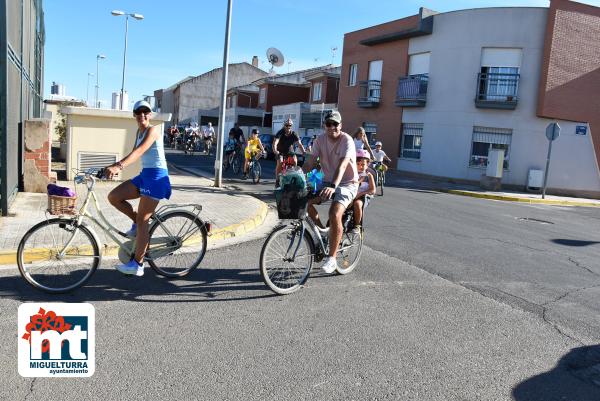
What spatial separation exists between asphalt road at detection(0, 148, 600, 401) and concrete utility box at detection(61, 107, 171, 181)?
21.3 feet

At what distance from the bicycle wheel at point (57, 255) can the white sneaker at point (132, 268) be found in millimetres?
256

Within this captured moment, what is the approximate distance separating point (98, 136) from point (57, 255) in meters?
8.07

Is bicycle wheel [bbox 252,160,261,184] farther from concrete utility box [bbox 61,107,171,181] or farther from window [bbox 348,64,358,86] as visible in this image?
window [bbox 348,64,358,86]

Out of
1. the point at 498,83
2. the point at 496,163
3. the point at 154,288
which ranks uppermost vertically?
the point at 498,83

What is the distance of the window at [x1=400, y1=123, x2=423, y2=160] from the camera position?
26.8m

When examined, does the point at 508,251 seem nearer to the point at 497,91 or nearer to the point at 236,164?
the point at 236,164

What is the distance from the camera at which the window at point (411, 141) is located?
26.8m

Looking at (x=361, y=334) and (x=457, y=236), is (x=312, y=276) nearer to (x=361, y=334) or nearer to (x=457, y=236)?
(x=361, y=334)

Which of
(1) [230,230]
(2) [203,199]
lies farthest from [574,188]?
(1) [230,230]

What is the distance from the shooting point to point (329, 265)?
18.4 ft

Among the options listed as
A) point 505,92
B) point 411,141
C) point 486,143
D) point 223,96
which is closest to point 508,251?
point 223,96

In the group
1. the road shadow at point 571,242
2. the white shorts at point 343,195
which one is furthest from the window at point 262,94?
the white shorts at point 343,195

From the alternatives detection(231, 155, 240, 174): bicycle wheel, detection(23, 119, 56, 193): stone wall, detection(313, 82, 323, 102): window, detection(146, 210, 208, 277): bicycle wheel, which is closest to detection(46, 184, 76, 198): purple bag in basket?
detection(146, 210, 208, 277): bicycle wheel

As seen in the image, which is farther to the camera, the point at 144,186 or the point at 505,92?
the point at 505,92
